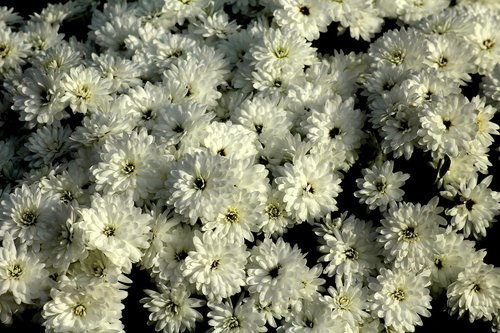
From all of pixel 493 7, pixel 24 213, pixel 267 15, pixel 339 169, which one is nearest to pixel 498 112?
pixel 339 169

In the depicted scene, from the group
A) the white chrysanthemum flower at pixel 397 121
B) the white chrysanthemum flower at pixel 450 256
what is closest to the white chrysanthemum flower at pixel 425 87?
the white chrysanthemum flower at pixel 397 121

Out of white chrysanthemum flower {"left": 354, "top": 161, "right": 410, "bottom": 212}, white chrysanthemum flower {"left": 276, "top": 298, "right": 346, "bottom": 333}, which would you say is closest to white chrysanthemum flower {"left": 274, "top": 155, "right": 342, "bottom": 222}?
white chrysanthemum flower {"left": 354, "top": 161, "right": 410, "bottom": 212}

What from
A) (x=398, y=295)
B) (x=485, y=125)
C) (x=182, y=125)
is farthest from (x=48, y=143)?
(x=485, y=125)

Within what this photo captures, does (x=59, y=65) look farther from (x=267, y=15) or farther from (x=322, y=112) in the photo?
(x=322, y=112)

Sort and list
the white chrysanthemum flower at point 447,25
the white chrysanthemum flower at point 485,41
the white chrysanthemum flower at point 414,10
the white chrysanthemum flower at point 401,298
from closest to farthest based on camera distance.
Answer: the white chrysanthemum flower at point 401,298 → the white chrysanthemum flower at point 485,41 → the white chrysanthemum flower at point 447,25 → the white chrysanthemum flower at point 414,10

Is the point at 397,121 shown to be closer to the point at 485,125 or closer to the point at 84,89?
the point at 485,125

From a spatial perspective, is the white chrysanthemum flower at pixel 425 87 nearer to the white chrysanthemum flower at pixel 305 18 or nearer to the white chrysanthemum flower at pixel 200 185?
the white chrysanthemum flower at pixel 305 18
